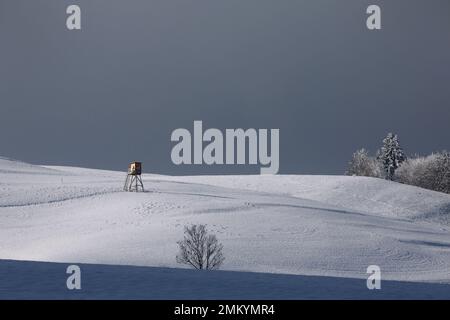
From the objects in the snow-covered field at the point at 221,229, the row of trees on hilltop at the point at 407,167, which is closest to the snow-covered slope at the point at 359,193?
the snow-covered field at the point at 221,229

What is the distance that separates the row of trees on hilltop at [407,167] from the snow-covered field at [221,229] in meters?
37.4

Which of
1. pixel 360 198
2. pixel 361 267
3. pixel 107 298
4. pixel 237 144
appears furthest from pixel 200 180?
pixel 107 298

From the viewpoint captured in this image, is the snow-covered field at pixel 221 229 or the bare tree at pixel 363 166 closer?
the snow-covered field at pixel 221 229

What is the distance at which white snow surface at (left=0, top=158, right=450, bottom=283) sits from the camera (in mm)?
43406

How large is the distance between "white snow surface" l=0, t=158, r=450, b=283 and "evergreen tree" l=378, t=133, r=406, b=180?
40246mm

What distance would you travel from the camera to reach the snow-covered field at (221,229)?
1705 inches

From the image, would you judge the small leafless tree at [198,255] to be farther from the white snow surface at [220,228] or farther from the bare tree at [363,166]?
the bare tree at [363,166]

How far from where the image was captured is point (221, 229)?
5078cm

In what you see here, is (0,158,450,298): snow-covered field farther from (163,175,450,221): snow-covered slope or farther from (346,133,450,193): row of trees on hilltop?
(346,133,450,193): row of trees on hilltop

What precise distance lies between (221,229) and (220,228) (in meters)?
0.29

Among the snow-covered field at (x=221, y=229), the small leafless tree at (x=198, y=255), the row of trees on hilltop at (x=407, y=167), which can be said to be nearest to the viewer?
the small leafless tree at (x=198, y=255)

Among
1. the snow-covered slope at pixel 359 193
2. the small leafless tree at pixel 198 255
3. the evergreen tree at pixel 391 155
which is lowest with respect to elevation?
the small leafless tree at pixel 198 255

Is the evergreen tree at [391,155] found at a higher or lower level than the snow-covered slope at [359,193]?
higher
